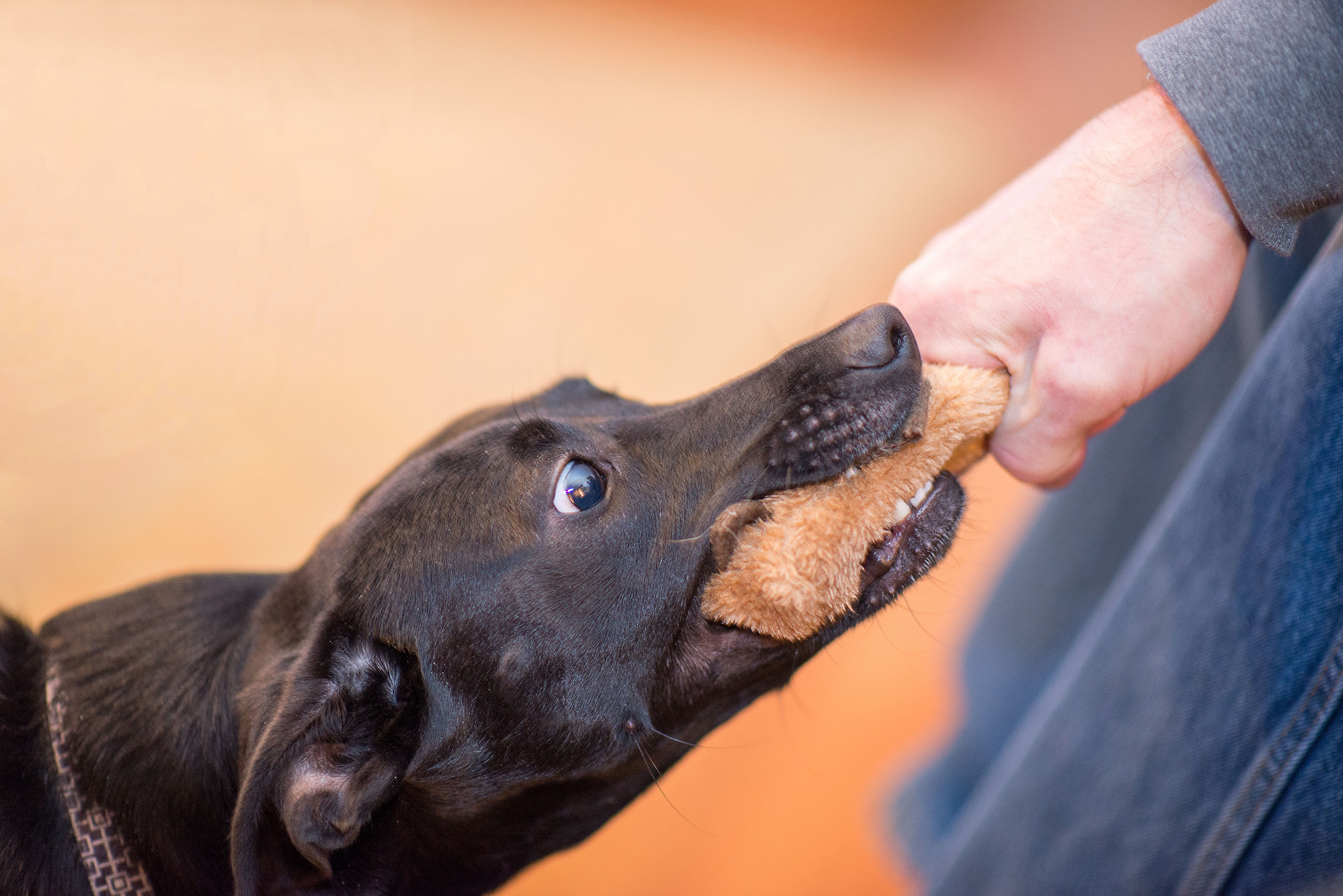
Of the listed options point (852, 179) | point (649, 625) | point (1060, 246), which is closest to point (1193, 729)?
point (1060, 246)

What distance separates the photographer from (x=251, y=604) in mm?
1847

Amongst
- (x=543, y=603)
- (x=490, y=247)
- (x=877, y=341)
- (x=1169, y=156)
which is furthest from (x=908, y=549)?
(x=490, y=247)

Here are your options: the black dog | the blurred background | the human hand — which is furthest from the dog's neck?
the blurred background

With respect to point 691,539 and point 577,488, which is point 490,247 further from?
point 691,539

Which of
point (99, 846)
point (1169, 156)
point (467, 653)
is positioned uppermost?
point (1169, 156)

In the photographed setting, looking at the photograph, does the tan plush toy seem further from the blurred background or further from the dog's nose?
the blurred background

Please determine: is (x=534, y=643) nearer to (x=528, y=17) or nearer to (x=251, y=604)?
(x=251, y=604)

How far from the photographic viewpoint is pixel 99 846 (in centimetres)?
153

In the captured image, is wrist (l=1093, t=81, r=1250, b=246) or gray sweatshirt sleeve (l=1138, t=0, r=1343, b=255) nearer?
gray sweatshirt sleeve (l=1138, t=0, r=1343, b=255)

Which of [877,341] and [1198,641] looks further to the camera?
[1198,641]

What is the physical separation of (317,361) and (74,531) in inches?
50.8

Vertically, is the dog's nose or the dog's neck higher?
the dog's nose

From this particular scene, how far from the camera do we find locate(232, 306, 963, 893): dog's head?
1.55 m

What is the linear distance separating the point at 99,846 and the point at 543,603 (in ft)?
3.01
